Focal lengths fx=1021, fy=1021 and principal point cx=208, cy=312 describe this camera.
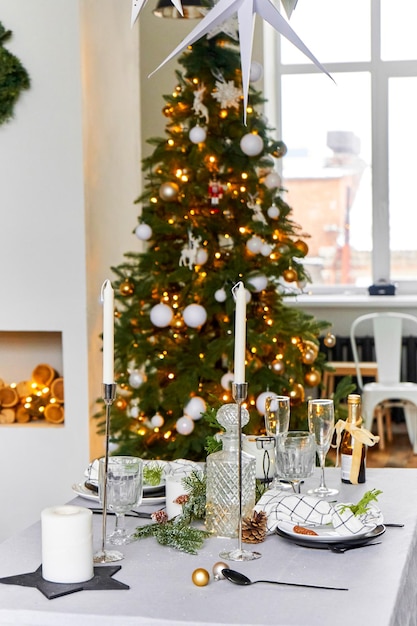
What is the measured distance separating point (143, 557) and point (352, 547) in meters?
0.38

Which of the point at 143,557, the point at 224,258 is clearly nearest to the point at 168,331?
the point at 224,258

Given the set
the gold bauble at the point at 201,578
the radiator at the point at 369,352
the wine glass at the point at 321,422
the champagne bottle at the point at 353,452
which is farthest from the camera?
the radiator at the point at 369,352

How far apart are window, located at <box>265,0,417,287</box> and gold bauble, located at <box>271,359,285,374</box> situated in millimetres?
3146

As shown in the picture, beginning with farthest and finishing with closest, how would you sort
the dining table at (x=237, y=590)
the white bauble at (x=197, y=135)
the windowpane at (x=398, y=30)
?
1. the windowpane at (x=398, y=30)
2. the white bauble at (x=197, y=135)
3. the dining table at (x=237, y=590)

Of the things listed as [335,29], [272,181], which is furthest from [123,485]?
[335,29]

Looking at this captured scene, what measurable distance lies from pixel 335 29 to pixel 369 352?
2294 mm

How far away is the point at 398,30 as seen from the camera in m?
7.11

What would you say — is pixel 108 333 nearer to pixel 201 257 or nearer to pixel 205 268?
pixel 201 257

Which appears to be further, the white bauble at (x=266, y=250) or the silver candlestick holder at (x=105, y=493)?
the white bauble at (x=266, y=250)

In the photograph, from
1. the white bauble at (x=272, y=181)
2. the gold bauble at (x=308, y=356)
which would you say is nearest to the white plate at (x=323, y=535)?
the gold bauble at (x=308, y=356)

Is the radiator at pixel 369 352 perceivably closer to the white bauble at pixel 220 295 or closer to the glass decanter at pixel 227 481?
the white bauble at pixel 220 295

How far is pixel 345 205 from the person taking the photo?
7289 mm

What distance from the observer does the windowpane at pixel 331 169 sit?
7207mm

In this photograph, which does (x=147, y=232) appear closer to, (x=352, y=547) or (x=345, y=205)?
(x=352, y=547)
